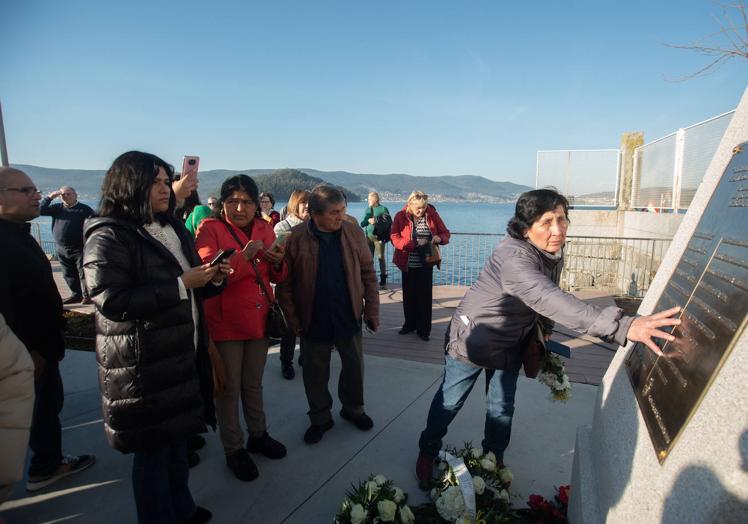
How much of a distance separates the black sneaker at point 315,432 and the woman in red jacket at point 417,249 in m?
2.42

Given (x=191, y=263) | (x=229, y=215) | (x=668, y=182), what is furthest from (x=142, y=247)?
(x=668, y=182)

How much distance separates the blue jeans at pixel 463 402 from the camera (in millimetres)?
2566

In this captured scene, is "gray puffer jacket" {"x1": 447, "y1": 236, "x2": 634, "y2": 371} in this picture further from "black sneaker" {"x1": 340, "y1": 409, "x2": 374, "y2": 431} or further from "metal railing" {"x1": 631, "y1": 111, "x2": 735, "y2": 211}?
"metal railing" {"x1": 631, "y1": 111, "x2": 735, "y2": 211}

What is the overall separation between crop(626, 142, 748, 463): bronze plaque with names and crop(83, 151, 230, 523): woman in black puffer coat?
1949mm

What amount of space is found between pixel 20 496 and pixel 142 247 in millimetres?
2059

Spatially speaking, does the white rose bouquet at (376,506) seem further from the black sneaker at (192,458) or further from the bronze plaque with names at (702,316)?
the black sneaker at (192,458)

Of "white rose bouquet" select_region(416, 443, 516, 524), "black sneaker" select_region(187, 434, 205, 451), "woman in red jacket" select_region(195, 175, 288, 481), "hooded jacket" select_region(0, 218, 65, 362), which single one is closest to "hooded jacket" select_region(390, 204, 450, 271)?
"woman in red jacket" select_region(195, 175, 288, 481)

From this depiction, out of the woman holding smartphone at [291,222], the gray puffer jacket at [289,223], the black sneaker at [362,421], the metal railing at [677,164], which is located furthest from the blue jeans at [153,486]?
the metal railing at [677,164]

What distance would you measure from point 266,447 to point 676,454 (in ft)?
8.50

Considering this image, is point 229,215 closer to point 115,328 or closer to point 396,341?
point 115,328

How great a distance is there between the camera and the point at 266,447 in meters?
3.07

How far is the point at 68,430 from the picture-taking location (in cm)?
350

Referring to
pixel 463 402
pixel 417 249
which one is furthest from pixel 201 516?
pixel 417 249

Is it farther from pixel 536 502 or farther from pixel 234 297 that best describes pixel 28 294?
pixel 536 502
